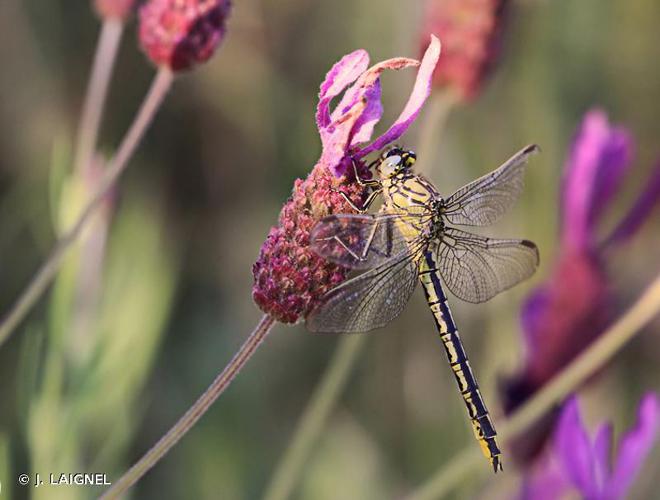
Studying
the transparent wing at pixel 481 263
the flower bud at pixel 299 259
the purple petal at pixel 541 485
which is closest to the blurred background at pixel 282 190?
the purple petal at pixel 541 485

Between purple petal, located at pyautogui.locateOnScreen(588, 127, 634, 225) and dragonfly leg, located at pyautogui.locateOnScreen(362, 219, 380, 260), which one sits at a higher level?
purple petal, located at pyautogui.locateOnScreen(588, 127, 634, 225)

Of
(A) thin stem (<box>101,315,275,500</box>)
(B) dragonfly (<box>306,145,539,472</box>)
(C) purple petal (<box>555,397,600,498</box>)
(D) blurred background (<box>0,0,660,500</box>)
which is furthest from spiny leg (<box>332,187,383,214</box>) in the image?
(D) blurred background (<box>0,0,660,500</box>)

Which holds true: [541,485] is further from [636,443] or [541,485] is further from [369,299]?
[369,299]

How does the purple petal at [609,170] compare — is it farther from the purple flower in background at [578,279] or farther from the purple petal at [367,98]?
the purple petal at [367,98]

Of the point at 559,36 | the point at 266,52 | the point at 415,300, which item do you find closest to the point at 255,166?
the point at 266,52

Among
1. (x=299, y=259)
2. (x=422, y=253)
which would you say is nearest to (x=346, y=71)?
(x=299, y=259)

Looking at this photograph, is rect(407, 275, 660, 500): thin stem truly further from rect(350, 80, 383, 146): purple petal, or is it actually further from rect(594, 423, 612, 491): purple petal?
rect(350, 80, 383, 146): purple petal

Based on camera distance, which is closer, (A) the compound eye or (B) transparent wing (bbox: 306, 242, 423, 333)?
(B) transparent wing (bbox: 306, 242, 423, 333)
